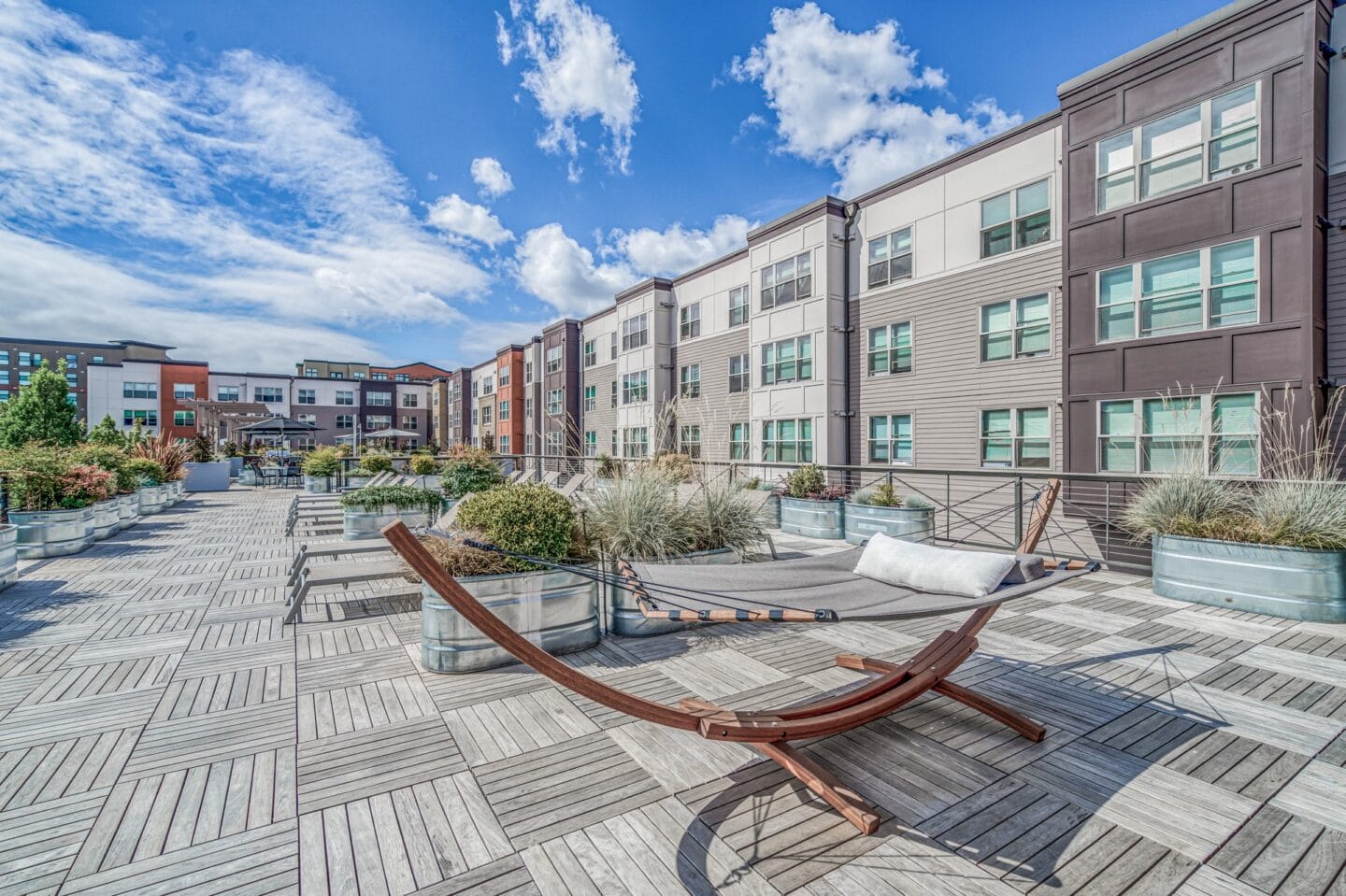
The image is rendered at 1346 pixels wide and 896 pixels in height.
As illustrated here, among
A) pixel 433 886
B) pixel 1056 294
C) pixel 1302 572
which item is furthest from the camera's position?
pixel 1056 294

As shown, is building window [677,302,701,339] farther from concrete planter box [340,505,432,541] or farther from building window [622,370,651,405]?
concrete planter box [340,505,432,541]

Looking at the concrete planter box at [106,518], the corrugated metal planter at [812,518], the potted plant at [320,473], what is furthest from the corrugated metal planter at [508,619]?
the potted plant at [320,473]

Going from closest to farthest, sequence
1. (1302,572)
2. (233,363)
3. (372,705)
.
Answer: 1. (372,705)
2. (1302,572)
3. (233,363)

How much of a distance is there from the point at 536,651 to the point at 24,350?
72.7m

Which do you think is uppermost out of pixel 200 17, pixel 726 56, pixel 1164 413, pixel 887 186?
pixel 726 56

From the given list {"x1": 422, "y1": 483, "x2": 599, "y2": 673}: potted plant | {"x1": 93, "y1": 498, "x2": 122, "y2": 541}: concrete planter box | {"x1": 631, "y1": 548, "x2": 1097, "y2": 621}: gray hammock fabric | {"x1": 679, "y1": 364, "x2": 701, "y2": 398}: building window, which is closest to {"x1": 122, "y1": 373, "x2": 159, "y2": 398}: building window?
{"x1": 679, "y1": 364, "x2": 701, "y2": 398}: building window

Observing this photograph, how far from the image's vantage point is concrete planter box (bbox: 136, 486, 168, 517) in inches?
401

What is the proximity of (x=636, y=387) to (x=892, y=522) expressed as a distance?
14.1 metres

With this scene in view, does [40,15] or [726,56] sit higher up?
[726,56]

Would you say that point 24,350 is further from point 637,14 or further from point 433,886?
point 433,886

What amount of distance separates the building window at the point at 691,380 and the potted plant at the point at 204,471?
12.8 meters

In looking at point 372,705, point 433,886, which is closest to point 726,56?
point 372,705

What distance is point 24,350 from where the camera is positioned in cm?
4959

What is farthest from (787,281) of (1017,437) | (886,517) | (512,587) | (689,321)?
(512,587)
